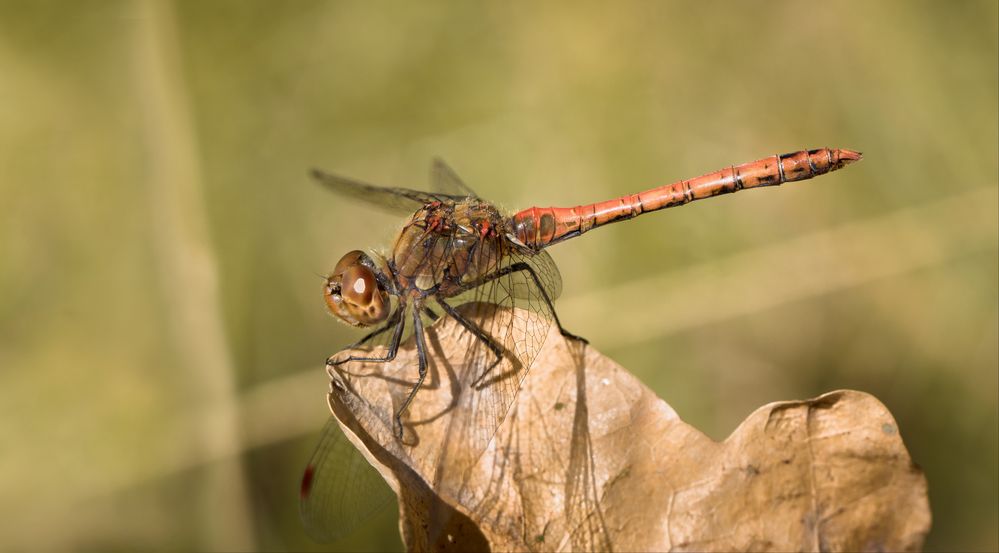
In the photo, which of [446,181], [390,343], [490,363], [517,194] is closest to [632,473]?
[490,363]

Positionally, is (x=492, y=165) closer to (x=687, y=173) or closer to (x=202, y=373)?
(x=687, y=173)

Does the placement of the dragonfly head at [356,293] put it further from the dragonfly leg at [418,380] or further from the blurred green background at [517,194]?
the dragonfly leg at [418,380]

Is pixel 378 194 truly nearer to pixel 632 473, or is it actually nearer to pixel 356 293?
pixel 356 293

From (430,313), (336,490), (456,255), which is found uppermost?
(456,255)

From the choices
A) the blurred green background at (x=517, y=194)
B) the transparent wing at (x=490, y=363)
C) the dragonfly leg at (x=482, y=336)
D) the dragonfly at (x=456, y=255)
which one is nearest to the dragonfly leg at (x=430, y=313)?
the dragonfly at (x=456, y=255)

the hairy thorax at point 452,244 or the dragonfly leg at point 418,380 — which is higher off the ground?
the hairy thorax at point 452,244

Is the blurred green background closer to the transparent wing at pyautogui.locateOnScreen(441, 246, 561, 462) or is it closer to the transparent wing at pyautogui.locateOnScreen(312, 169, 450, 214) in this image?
the transparent wing at pyautogui.locateOnScreen(312, 169, 450, 214)

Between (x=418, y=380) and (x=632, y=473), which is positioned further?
(x=418, y=380)
